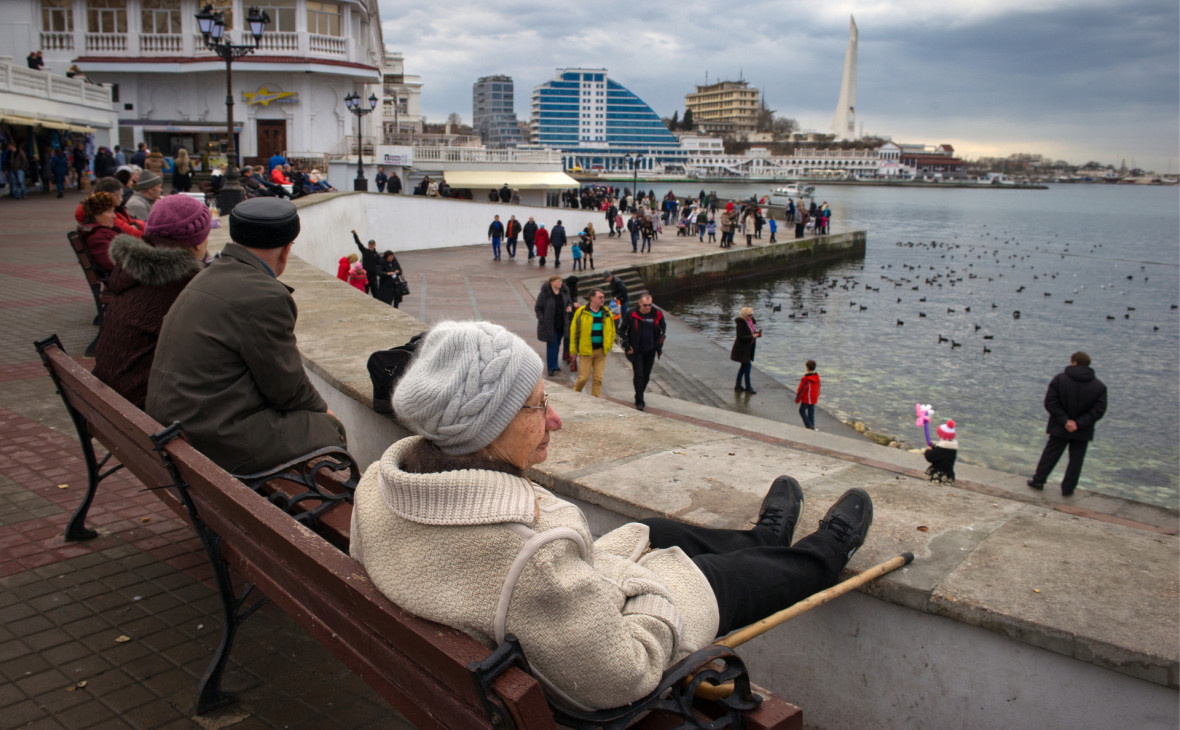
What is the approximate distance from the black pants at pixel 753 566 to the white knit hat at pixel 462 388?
0.84m

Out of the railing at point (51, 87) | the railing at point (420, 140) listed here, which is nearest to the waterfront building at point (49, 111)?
the railing at point (51, 87)

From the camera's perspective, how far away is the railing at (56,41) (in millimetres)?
38656

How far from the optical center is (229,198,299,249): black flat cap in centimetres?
299


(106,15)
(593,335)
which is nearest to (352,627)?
(593,335)

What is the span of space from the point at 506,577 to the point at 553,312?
1123cm

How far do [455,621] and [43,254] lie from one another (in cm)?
1399

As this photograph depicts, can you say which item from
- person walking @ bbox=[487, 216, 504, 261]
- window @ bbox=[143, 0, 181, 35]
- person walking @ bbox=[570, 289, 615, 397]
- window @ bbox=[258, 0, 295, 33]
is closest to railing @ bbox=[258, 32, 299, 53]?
window @ bbox=[258, 0, 295, 33]

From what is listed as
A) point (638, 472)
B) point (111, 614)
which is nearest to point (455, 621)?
point (638, 472)

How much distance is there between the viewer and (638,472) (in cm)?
331

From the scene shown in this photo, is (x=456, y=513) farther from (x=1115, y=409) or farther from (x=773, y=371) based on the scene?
(x=1115, y=409)

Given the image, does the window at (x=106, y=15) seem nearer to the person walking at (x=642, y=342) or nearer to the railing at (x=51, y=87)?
the railing at (x=51, y=87)

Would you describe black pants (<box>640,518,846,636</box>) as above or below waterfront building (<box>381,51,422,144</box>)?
below

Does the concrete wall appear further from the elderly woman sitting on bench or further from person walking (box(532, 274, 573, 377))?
the elderly woman sitting on bench

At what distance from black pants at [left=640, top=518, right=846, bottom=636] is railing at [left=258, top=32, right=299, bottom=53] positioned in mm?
41930
